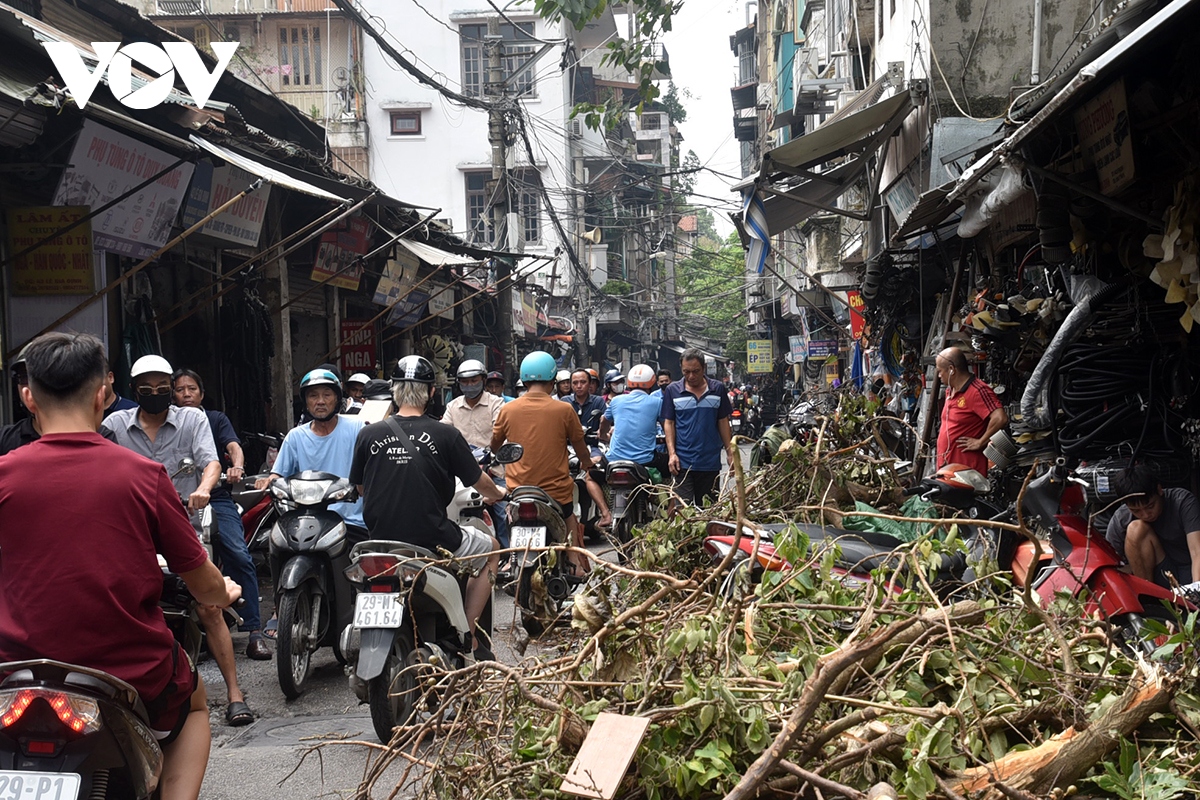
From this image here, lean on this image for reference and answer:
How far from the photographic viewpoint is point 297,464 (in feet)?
21.5

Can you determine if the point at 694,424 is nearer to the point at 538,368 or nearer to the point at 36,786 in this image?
the point at 538,368

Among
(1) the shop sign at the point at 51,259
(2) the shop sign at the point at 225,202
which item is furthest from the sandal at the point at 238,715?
(2) the shop sign at the point at 225,202

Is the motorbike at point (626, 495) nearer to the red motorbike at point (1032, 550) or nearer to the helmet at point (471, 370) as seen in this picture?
the helmet at point (471, 370)

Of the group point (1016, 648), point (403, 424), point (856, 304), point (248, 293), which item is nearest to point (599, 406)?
point (248, 293)

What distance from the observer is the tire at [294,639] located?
5672 millimetres

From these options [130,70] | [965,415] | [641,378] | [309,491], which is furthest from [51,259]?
[965,415]

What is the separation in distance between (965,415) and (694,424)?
2362 millimetres

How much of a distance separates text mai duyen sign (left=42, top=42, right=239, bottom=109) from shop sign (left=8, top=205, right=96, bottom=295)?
148 centimetres

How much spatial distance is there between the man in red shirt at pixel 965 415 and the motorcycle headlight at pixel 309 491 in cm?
439

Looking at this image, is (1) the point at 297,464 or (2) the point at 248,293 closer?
(1) the point at 297,464

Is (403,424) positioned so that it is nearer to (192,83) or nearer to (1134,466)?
(192,83)

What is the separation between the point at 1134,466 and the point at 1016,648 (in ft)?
9.26

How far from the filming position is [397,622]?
4.76 meters

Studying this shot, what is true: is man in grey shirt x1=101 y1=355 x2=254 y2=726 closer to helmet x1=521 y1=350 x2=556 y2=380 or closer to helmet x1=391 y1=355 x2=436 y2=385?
helmet x1=391 y1=355 x2=436 y2=385
